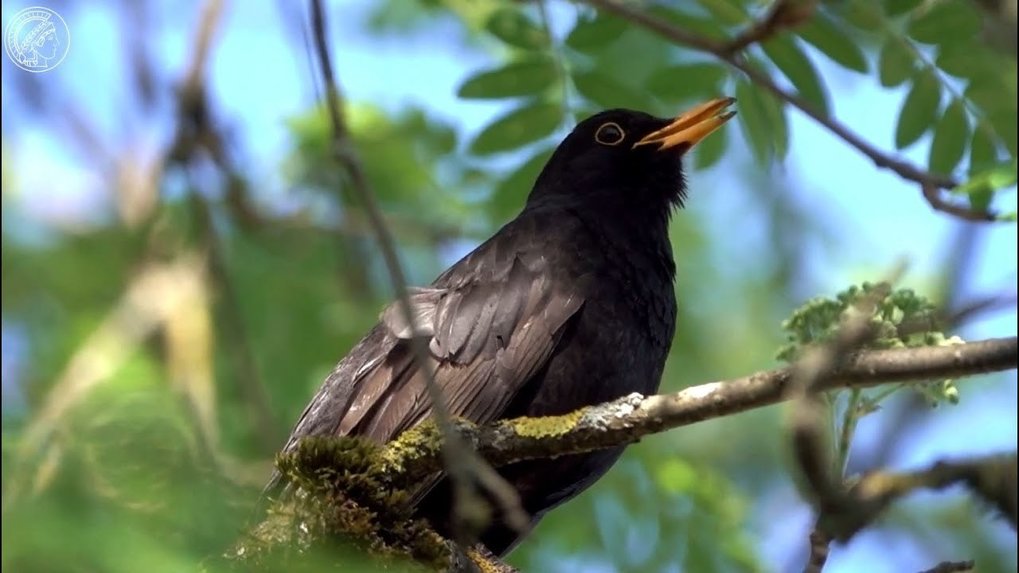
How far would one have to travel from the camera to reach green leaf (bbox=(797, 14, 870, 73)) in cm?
586

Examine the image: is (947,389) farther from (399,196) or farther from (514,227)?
(399,196)

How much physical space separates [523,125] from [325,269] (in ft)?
10.8

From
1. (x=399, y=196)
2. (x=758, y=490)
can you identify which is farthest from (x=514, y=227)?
(x=758, y=490)

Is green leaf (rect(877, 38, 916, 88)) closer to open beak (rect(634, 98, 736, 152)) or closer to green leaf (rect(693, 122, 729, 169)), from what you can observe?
open beak (rect(634, 98, 736, 152))

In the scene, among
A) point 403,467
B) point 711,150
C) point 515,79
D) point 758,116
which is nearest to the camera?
point 403,467

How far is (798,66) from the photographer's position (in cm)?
592

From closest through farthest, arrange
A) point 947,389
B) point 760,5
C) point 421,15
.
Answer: point 947,389
point 760,5
point 421,15

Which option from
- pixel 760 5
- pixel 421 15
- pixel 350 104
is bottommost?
pixel 760 5

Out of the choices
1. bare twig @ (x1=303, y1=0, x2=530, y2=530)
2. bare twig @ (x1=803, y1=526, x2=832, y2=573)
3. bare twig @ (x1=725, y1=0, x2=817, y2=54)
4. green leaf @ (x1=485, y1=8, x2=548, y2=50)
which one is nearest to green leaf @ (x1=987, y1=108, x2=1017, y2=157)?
bare twig @ (x1=725, y1=0, x2=817, y2=54)

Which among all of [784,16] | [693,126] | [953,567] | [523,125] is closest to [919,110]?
[693,126]

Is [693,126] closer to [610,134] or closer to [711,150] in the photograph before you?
[711,150]

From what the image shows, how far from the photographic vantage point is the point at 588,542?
705cm

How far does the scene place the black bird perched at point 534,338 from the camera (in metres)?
5.27

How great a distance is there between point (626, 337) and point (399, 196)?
440 cm
